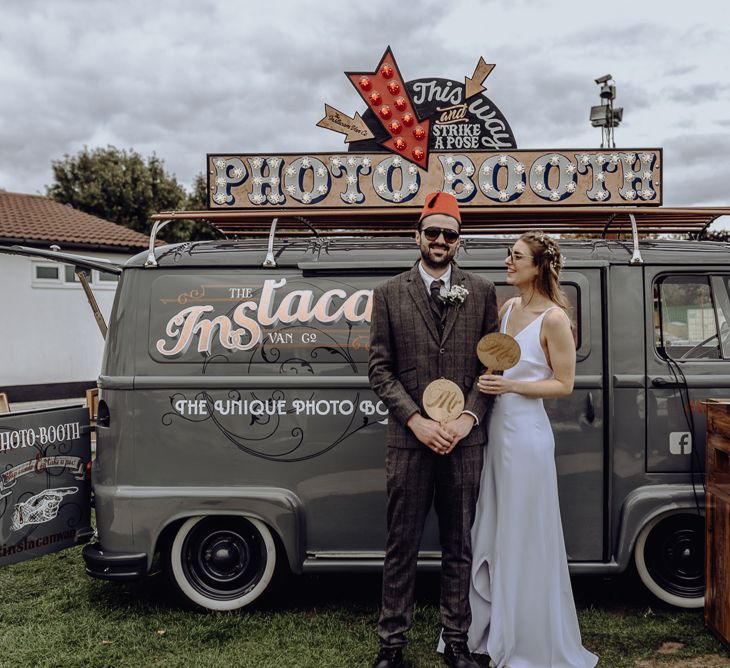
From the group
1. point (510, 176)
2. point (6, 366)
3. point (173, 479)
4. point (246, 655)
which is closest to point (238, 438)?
point (173, 479)

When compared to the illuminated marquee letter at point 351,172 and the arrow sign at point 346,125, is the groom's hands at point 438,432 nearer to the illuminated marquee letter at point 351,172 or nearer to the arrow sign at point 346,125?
the illuminated marquee letter at point 351,172

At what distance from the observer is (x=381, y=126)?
464 cm

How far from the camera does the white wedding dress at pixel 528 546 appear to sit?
3.11 meters

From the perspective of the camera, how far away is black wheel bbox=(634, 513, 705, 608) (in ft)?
12.6

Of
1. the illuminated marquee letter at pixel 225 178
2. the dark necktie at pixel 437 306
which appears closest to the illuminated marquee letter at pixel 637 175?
the dark necktie at pixel 437 306

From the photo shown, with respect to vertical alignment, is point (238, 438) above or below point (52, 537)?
above

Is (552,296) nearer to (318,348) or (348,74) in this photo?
(318,348)

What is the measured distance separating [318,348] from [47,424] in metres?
1.77

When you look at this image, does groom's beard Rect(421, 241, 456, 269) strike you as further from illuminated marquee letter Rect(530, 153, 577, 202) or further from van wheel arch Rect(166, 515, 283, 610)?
van wheel arch Rect(166, 515, 283, 610)

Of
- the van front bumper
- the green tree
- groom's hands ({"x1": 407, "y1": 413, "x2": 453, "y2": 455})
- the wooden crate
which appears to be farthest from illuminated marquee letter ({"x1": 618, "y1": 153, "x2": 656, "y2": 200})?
the green tree

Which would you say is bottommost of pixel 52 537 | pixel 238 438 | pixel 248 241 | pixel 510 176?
pixel 52 537

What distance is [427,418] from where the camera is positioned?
9.96ft

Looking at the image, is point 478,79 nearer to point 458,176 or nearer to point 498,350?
point 458,176

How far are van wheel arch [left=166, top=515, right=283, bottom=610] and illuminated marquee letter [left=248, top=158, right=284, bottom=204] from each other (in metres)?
2.00
